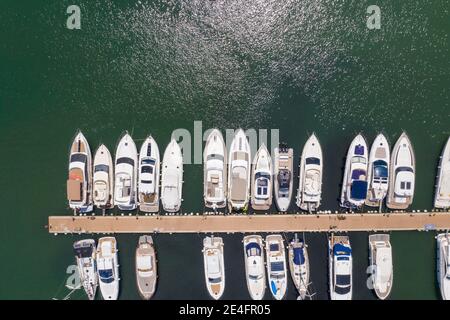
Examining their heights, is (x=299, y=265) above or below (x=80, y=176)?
below

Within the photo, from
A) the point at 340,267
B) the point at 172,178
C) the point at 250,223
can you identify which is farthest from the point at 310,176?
the point at 172,178

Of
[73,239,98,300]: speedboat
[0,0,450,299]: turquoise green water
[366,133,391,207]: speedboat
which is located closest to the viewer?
[366,133,391,207]: speedboat

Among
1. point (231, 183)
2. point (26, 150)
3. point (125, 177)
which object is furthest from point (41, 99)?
point (231, 183)

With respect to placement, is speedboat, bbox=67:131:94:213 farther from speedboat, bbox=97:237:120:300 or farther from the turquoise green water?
speedboat, bbox=97:237:120:300

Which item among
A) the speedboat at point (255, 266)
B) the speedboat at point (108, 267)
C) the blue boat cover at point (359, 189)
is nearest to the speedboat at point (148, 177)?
the speedboat at point (108, 267)

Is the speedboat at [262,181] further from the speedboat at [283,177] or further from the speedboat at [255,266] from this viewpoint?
the speedboat at [255,266]

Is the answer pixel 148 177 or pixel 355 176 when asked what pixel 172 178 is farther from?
pixel 355 176

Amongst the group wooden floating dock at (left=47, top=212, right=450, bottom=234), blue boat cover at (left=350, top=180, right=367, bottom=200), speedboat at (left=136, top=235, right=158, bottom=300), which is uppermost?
blue boat cover at (left=350, top=180, right=367, bottom=200)

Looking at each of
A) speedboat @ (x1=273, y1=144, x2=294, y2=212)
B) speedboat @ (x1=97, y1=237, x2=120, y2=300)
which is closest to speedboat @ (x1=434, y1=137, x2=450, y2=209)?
speedboat @ (x1=273, y1=144, x2=294, y2=212)
